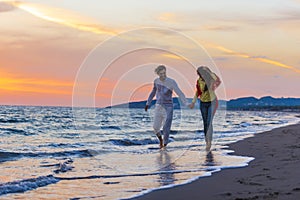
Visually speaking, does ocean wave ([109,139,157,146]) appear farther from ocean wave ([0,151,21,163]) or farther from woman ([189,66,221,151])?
woman ([189,66,221,151])

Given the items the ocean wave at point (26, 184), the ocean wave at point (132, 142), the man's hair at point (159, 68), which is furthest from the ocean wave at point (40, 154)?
the ocean wave at point (26, 184)

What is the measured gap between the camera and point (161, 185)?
313 inches

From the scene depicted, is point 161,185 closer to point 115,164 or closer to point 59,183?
point 59,183

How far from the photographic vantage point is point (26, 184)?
810 centimetres

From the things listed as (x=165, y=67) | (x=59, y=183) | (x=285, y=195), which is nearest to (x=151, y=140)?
(x=165, y=67)

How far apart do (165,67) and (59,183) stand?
4.43 meters

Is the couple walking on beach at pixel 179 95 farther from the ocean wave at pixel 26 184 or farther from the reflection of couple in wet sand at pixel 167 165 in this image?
the ocean wave at pixel 26 184

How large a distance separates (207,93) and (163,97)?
1118 mm

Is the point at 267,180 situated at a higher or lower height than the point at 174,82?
lower

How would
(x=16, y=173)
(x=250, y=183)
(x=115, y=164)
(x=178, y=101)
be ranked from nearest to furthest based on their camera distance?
1. (x=250, y=183)
2. (x=16, y=173)
3. (x=115, y=164)
4. (x=178, y=101)

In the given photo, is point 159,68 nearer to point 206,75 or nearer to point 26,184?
point 206,75

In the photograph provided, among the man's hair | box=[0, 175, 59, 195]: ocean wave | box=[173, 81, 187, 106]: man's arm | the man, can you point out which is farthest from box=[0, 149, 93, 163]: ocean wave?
box=[0, 175, 59, 195]: ocean wave

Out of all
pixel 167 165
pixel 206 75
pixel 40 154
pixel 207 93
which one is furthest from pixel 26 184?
pixel 40 154

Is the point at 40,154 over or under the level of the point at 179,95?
under
